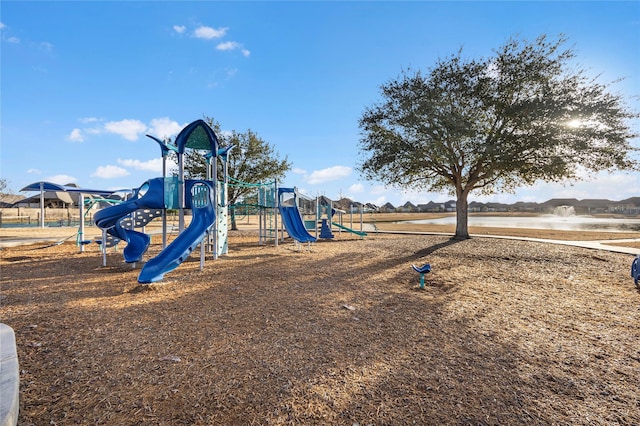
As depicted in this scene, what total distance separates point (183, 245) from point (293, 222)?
657 cm

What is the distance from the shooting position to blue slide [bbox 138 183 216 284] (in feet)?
23.3

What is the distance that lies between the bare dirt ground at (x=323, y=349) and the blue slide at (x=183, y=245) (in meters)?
0.37

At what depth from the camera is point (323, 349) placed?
3.96m

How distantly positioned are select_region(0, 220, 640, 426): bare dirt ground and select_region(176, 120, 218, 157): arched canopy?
4.56 meters

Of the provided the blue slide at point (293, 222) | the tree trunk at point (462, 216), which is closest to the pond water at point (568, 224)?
the tree trunk at point (462, 216)

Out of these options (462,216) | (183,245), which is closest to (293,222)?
(183,245)

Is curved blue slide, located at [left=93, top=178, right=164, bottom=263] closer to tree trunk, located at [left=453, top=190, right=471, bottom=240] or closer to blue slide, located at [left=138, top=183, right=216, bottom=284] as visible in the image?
blue slide, located at [left=138, top=183, right=216, bottom=284]

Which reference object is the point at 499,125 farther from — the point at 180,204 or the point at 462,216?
the point at 180,204

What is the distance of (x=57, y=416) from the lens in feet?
8.80

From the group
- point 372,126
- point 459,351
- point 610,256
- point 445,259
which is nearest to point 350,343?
point 459,351

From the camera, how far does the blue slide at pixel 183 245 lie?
7105 mm

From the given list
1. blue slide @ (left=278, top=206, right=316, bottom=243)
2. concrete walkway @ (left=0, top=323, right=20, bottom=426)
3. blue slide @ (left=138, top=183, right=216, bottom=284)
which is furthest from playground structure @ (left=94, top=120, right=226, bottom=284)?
concrete walkway @ (left=0, top=323, right=20, bottom=426)

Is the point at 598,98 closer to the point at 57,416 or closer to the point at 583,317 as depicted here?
the point at 583,317

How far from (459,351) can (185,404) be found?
3.24m
